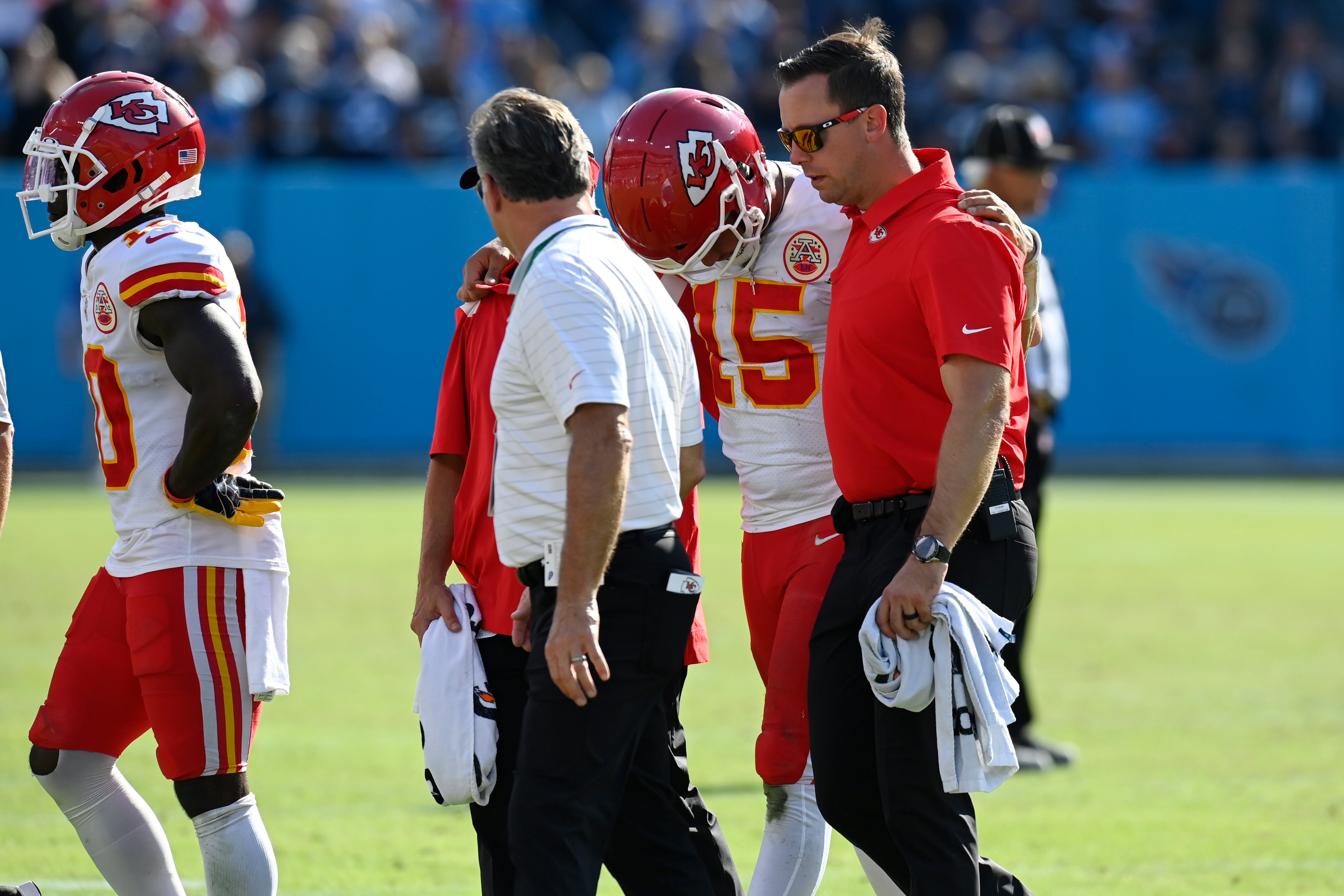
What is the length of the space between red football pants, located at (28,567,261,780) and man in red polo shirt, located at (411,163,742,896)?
0.49 m

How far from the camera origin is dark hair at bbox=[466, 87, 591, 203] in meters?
3.77

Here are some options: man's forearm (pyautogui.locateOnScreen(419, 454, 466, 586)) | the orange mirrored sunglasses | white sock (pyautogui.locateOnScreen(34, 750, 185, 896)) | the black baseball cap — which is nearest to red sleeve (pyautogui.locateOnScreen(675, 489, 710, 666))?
man's forearm (pyautogui.locateOnScreen(419, 454, 466, 586))

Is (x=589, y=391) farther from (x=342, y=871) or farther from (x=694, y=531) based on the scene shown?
(x=342, y=871)

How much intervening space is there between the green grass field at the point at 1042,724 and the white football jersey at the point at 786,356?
5.01 ft

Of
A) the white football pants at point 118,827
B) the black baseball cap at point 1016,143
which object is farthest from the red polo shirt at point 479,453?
the black baseball cap at point 1016,143

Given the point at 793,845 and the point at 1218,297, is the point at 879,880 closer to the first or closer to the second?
the point at 793,845

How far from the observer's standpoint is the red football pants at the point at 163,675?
4.19 metres

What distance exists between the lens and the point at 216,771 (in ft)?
13.8

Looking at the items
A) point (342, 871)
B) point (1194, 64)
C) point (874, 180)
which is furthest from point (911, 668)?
point (1194, 64)

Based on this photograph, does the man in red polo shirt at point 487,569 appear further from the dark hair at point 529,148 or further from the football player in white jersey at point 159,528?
the football player in white jersey at point 159,528

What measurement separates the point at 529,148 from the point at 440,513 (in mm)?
A: 1182

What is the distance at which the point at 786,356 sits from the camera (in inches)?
188

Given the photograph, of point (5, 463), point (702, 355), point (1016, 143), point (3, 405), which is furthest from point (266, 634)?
point (1016, 143)

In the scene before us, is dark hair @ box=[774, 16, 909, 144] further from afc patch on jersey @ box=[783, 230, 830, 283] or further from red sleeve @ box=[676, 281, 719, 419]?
red sleeve @ box=[676, 281, 719, 419]
